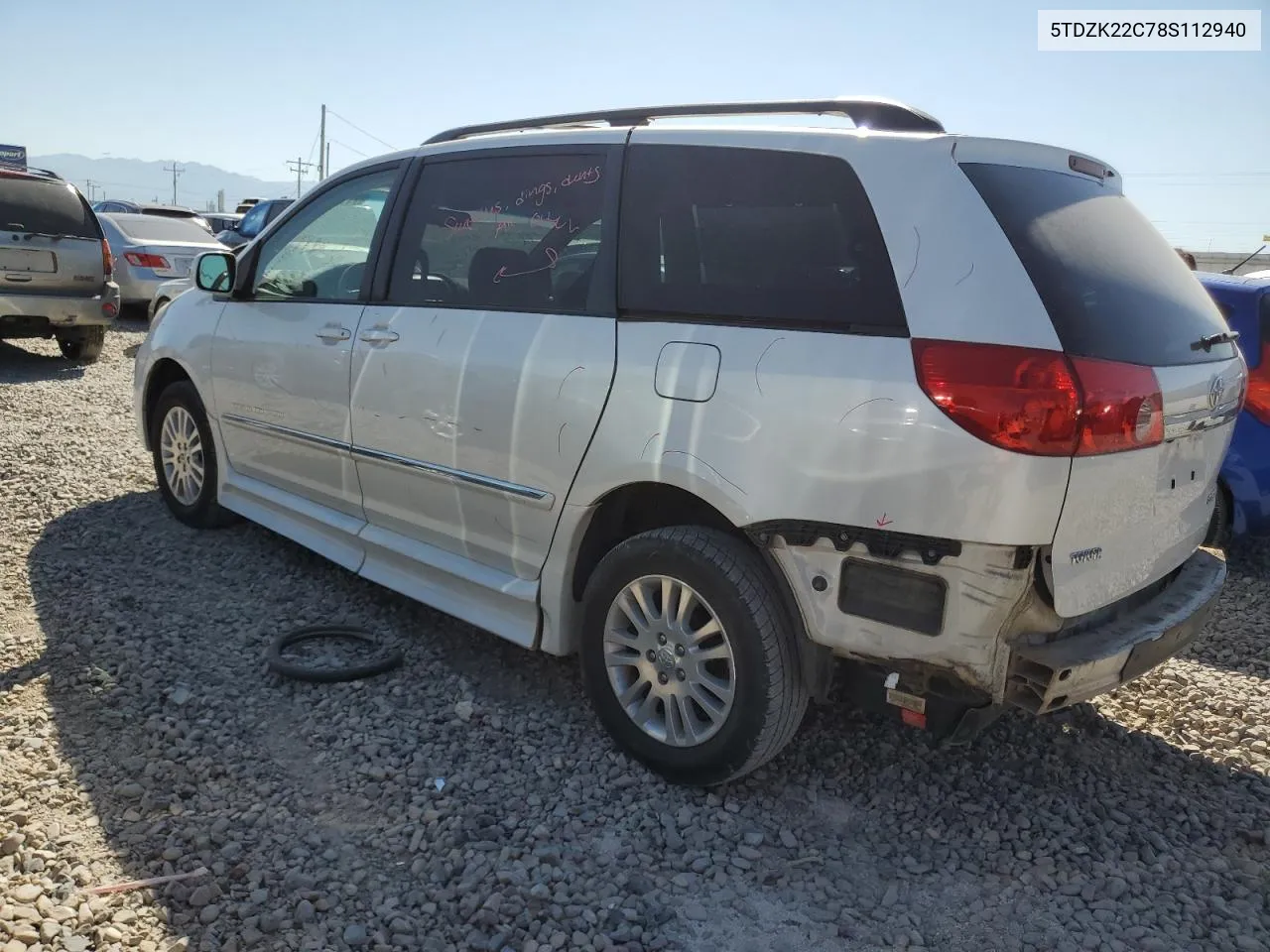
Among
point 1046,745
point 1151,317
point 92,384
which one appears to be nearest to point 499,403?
point 1151,317

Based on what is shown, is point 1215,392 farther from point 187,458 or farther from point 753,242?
point 187,458

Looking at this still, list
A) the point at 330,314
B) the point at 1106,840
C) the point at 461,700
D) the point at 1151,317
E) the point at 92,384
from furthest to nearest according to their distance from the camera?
the point at 92,384
the point at 330,314
the point at 461,700
the point at 1106,840
the point at 1151,317

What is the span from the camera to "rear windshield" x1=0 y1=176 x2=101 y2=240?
30.8ft

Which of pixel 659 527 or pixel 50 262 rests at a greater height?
pixel 50 262

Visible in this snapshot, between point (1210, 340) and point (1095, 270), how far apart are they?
0.59m

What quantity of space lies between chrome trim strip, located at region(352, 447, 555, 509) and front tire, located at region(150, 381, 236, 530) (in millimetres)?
1537

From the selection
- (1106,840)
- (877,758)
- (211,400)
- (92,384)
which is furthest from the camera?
(92,384)

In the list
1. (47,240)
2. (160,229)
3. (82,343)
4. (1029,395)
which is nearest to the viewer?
(1029,395)

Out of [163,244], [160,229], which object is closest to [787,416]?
[163,244]

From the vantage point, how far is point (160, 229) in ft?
44.5

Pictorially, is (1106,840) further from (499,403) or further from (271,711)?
(271,711)

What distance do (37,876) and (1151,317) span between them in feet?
10.8

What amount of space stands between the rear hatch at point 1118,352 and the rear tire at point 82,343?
10015mm

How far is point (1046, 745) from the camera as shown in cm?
342
